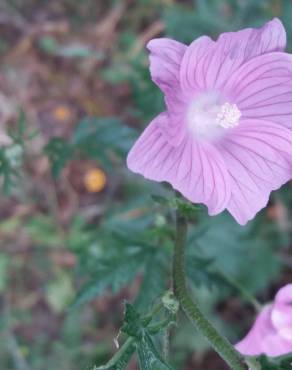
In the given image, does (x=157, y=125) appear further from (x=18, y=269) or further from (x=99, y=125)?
(x=18, y=269)

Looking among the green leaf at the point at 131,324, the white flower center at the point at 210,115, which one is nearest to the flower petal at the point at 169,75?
the white flower center at the point at 210,115

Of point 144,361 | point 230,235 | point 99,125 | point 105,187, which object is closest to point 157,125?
point 144,361

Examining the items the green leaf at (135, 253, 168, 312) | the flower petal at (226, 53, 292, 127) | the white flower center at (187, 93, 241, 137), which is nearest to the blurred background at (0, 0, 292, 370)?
the green leaf at (135, 253, 168, 312)

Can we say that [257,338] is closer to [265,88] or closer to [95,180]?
[265,88]

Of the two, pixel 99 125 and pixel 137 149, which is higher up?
pixel 137 149

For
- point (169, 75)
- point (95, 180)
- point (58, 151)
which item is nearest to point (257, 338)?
point (169, 75)
